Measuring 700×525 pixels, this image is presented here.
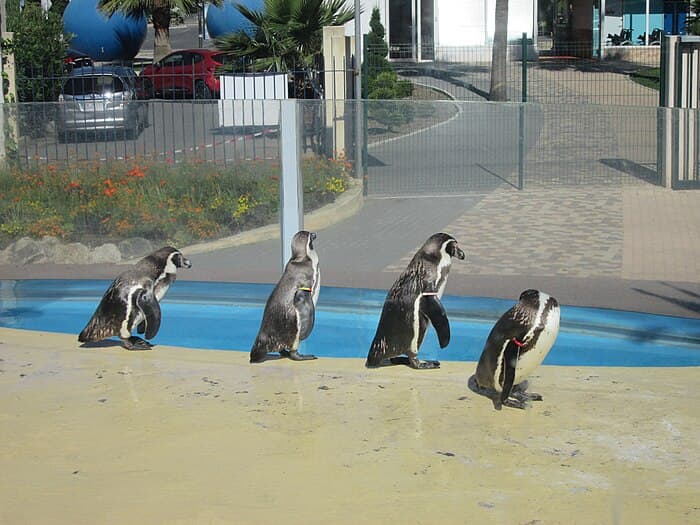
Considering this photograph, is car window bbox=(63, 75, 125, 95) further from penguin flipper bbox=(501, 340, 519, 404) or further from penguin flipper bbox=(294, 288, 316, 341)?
penguin flipper bbox=(501, 340, 519, 404)

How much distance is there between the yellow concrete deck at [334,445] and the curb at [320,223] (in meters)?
3.57

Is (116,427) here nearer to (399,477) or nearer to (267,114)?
(399,477)

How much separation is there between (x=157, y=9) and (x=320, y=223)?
19.2 metres

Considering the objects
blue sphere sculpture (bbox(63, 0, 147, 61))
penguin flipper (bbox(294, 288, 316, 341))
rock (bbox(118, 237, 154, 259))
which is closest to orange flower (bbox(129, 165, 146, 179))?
rock (bbox(118, 237, 154, 259))

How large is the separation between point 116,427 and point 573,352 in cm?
374

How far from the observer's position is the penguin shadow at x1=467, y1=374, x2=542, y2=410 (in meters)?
5.61

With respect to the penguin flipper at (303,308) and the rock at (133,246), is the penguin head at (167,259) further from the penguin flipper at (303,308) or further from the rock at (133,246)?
the rock at (133,246)

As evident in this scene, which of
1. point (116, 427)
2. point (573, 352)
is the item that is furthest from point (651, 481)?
point (573, 352)

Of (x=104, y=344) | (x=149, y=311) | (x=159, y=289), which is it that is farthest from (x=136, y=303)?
(x=104, y=344)

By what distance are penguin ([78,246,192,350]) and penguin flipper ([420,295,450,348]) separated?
183 centimetres

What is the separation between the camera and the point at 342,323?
8.69 metres

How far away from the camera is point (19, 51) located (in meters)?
17.9

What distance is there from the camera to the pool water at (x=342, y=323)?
7781 mm

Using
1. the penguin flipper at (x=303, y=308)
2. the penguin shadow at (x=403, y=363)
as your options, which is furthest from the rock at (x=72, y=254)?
the penguin shadow at (x=403, y=363)
